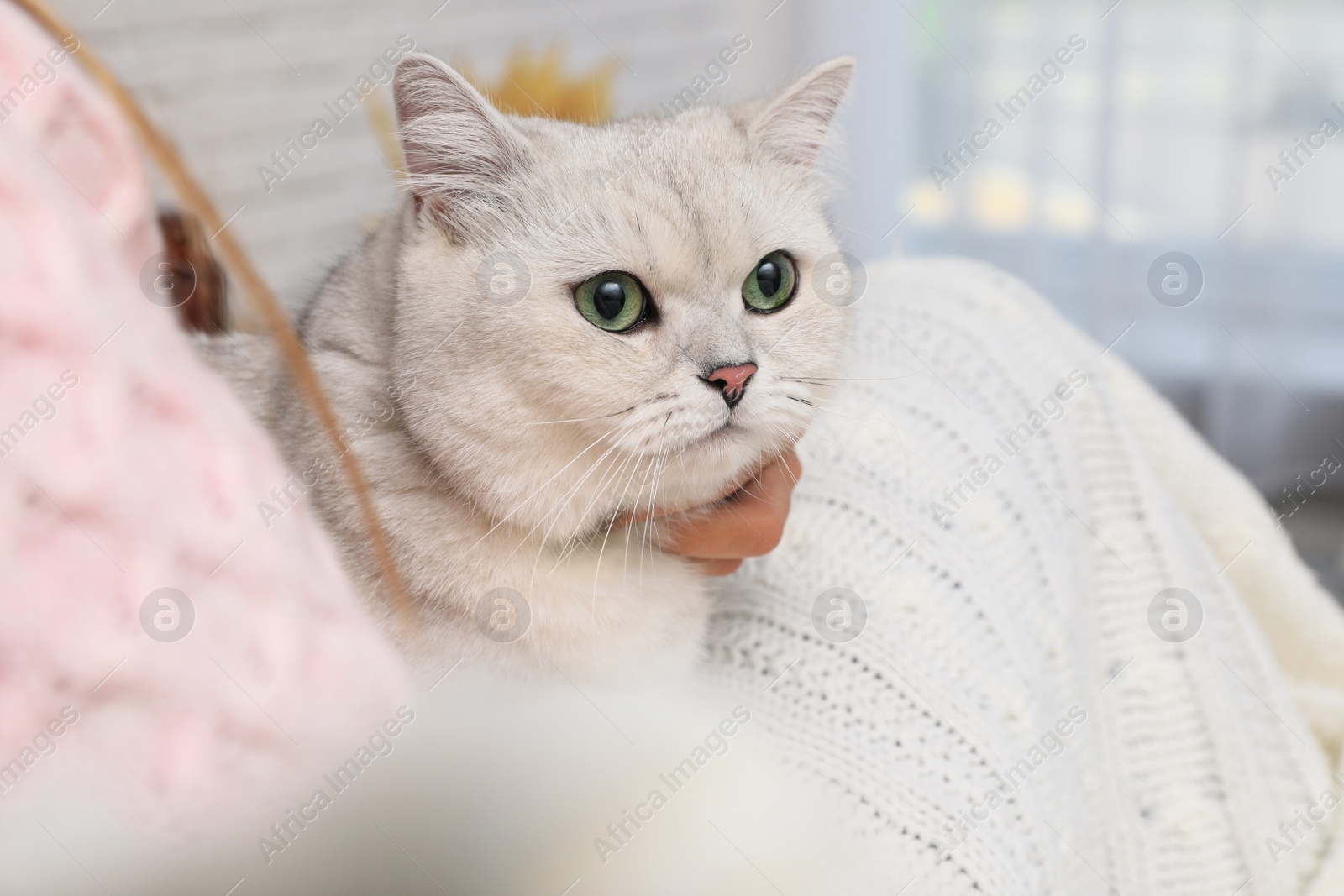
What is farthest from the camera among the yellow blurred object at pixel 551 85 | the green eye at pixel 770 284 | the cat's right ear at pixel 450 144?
the yellow blurred object at pixel 551 85

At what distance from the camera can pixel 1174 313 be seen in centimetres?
275

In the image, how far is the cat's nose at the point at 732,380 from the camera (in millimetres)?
785

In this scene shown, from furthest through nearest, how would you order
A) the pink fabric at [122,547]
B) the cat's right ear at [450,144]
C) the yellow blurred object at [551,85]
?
the yellow blurred object at [551,85], the cat's right ear at [450,144], the pink fabric at [122,547]

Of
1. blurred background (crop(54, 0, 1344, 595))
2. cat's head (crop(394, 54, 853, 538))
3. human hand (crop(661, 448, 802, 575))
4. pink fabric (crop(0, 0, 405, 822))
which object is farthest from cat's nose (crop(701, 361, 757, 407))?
blurred background (crop(54, 0, 1344, 595))

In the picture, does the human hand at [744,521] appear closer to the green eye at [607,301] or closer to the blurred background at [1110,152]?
the green eye at [607,301]

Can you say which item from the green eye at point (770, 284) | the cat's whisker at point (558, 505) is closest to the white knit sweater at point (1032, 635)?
the green eye at point (770, 284)

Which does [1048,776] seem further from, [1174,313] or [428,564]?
[1174,313]

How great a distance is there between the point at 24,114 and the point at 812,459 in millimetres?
827

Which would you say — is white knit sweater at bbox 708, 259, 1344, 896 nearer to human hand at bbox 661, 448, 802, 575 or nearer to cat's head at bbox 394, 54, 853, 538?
human hand at bbox 661, 448, 802, 575

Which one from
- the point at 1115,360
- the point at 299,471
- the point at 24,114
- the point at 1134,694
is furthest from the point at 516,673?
the point at 1115,360

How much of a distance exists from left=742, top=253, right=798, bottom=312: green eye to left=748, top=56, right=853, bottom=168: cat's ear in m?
0.14

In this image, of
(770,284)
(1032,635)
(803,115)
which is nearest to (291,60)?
(803,115)

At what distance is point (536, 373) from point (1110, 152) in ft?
7.73

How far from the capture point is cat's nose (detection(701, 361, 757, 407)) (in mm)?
785
